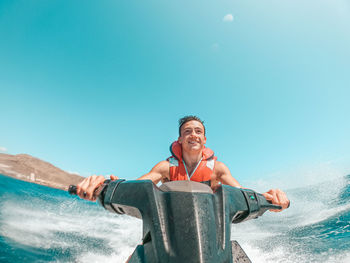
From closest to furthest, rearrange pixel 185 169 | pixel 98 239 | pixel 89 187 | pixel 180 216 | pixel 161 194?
pixel 180 216 → pixel 161 194 → pixel 89 187 → pixel 185 169 → pixel 98 239

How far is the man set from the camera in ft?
8.04

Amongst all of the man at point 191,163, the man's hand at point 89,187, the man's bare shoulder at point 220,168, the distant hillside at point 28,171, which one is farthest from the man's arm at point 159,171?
the distant hillside at point 28,171

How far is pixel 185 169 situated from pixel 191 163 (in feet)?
0.44

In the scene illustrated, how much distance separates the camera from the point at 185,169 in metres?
2.73

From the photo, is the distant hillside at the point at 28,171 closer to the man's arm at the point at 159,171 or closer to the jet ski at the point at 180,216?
the man's arm at the point at 159,171

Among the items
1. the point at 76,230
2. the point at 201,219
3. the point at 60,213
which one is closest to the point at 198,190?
the point at 201,219

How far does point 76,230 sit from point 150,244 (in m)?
5.44

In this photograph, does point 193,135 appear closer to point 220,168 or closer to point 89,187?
point 220,168

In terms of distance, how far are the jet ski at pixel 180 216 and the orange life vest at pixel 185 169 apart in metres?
1.50

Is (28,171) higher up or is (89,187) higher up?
(89,187)

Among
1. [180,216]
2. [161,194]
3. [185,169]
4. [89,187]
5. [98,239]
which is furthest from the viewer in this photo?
[98,239]

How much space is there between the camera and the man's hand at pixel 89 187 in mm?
1155

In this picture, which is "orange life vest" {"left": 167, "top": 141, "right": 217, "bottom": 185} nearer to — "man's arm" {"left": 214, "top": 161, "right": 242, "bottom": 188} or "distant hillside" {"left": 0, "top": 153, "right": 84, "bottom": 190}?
"man's arm" {"left": 214, "top": 161, "right": 242, "bottom": 188}

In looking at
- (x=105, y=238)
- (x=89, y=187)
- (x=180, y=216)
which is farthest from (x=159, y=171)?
(x=105, y=238)
